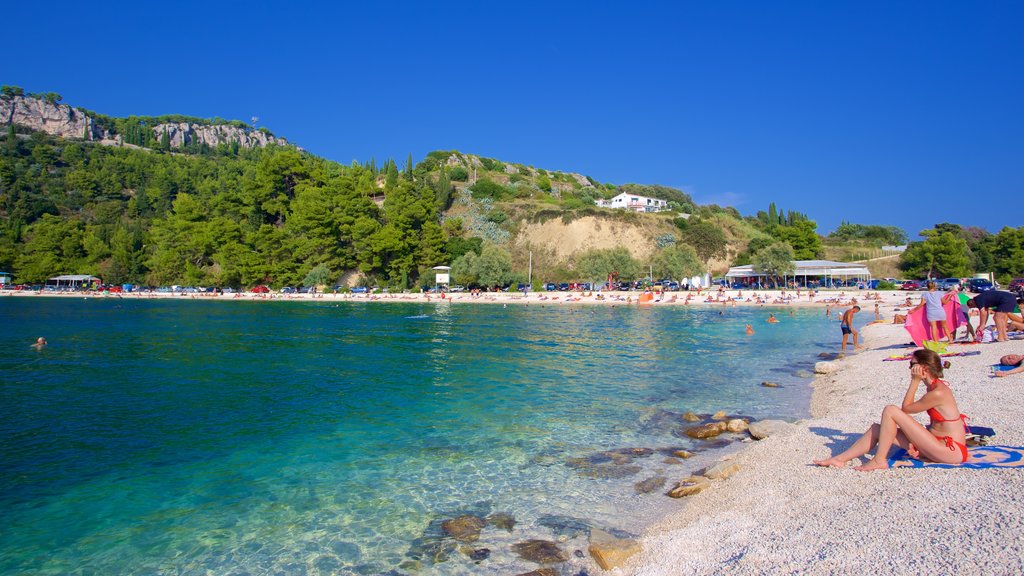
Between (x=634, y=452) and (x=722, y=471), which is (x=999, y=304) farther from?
(x=722, y=471)

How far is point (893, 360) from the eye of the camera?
14.5 meters

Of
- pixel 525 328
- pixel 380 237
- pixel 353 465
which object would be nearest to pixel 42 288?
pixel 380 237

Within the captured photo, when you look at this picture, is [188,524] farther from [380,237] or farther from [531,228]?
[531,228]

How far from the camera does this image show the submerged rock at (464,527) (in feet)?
20.5

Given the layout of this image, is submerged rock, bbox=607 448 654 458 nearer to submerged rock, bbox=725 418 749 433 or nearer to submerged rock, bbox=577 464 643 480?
submerged rock, bbox=577 464 643 480

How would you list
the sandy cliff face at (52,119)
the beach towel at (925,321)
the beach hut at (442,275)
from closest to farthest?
1. the beach towel at (925,321)
2. the beach hut at (442,275)
3. the sandy cliff face at (52,119)

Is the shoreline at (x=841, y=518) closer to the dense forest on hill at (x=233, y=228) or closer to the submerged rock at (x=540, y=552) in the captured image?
the submerged rock at (x=540, y=552)

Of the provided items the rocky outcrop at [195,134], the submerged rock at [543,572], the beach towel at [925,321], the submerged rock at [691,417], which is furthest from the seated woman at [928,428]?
the rocky outcrop at [195,134]

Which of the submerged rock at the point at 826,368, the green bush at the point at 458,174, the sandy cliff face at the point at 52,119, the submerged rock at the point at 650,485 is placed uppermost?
the sandy cliff face at the point at 52,119

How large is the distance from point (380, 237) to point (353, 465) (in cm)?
5888

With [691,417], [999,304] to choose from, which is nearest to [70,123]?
[691,417]

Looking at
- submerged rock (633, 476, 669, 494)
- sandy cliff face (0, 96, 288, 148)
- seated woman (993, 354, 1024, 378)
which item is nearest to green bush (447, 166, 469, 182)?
seated woman (993, 354, 1024, 378)

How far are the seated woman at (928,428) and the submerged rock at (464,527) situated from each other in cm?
421

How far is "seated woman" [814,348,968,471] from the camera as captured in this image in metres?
5.56
